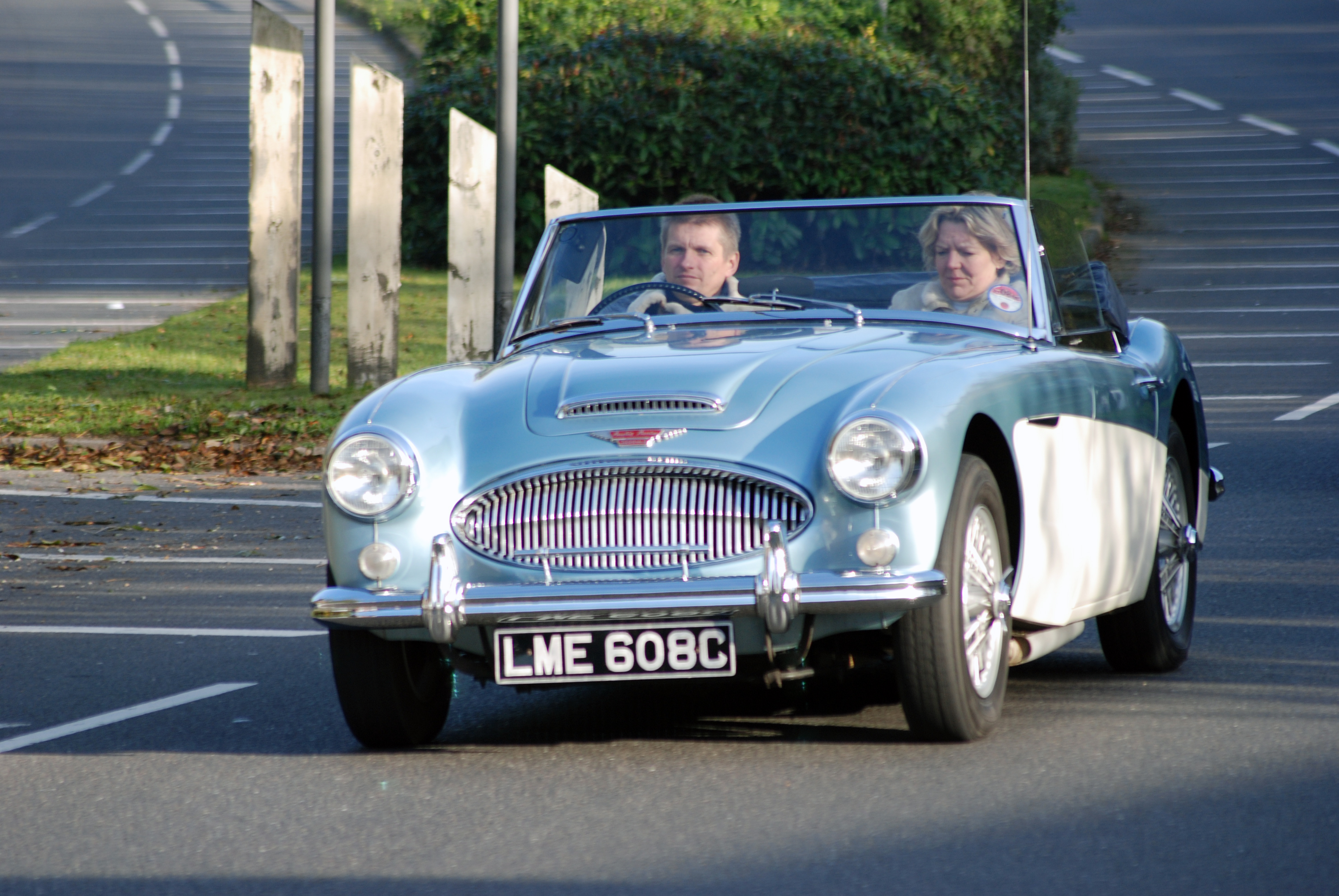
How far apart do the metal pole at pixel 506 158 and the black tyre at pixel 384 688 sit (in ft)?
28.8

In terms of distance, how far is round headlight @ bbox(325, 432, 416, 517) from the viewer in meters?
4.81

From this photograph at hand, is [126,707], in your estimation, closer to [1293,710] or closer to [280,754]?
[280,754]

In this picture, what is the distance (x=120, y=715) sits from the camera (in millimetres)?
5691

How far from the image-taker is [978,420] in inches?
194

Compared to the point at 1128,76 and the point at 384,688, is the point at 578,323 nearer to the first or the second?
the point at 384,688

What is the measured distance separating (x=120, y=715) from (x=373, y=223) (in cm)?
873

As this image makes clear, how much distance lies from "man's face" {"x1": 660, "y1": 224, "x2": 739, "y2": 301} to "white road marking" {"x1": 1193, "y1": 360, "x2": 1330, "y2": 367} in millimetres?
10302

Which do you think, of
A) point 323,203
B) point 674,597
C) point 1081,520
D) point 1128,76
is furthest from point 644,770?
point 1128,76

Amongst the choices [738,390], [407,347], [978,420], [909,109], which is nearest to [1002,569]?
[978,420]

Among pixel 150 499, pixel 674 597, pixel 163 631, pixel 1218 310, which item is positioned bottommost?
pixel 150 499

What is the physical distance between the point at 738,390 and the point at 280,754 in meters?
1.56

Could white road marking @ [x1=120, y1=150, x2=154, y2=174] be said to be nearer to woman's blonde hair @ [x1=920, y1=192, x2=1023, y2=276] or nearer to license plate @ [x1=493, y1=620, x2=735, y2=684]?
A: woman's blonde hair @ [x1=920, y1=192, x2=1023, y2=276]

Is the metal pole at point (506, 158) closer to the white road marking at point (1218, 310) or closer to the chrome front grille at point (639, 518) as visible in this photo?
the white road marking at point (1218, 310)

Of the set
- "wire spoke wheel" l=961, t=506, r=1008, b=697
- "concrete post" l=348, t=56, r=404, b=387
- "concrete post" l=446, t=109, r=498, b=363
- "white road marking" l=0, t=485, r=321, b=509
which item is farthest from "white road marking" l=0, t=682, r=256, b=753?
"concrete post" l=446, t=109, r=498, b=363
